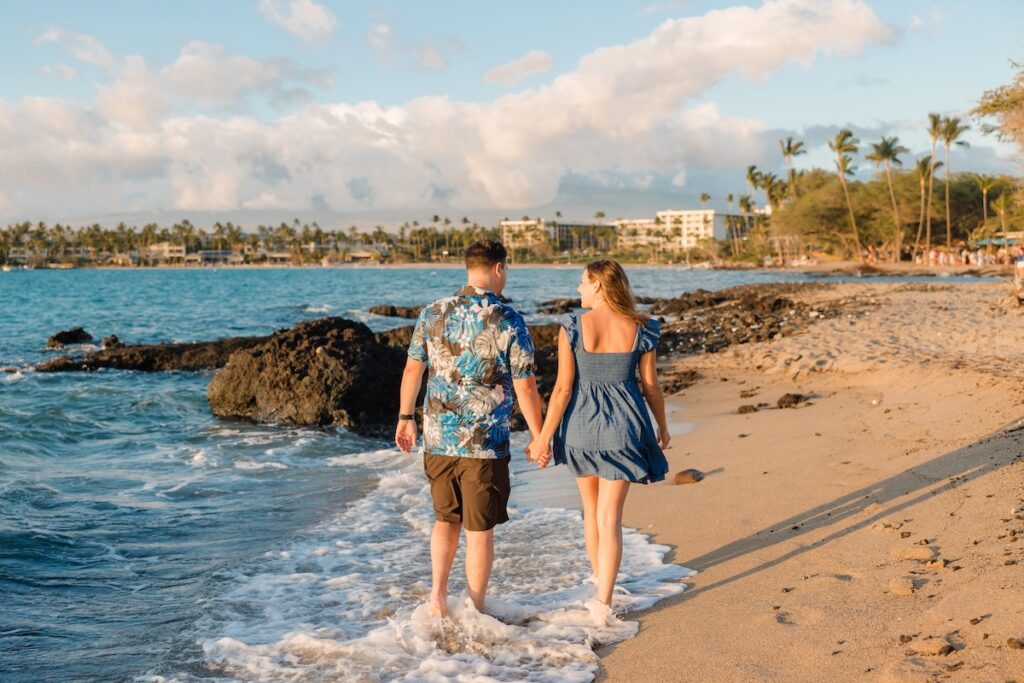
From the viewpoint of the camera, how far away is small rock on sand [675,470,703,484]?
7949mm

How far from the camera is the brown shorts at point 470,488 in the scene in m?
4.66

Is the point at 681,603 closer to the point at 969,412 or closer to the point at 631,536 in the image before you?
the point at 631,536

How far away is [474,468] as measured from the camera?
4656 millimetres

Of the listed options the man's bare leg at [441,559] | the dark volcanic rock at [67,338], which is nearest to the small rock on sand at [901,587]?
the man's bare leg at [441,559]

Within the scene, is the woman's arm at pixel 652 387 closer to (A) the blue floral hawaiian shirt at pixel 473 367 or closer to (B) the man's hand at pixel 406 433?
(A) the blue floral hawaiian shirt at pixel 473 367

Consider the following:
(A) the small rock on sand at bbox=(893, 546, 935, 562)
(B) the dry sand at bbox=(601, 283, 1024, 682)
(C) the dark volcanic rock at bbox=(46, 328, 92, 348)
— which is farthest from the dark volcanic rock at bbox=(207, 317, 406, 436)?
(C) the dark volcanic rock at bbox=(46, 328, 92, 348)

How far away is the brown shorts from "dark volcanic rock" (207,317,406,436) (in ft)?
25.3

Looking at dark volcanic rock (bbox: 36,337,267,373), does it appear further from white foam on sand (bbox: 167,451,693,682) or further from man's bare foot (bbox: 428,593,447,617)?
man's bare foot (bbox: 428,593,447,617)

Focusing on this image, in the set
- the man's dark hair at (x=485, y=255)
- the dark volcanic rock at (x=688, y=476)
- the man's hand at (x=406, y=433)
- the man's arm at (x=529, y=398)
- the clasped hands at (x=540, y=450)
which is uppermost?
the man's dark hair at (x=485, y=255)

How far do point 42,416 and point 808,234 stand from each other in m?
87.6

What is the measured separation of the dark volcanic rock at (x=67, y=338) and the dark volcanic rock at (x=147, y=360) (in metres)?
5.65

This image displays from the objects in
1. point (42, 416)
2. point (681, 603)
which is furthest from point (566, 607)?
point (42, 416)

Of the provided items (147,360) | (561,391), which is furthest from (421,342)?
(147,360)

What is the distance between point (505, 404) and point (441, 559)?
0.93 metres
